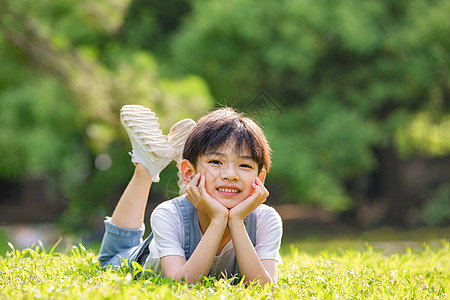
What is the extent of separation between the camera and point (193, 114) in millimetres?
7117

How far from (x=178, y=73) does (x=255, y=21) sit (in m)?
1.70

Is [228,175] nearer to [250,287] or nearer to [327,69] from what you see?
[250,287]

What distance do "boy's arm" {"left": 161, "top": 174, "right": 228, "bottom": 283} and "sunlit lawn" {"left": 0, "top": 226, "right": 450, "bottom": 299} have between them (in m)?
0.05

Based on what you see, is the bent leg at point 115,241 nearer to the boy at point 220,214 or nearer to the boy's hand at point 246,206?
the boy at point 220,214

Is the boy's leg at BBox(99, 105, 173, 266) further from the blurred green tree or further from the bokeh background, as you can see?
the bokeh background

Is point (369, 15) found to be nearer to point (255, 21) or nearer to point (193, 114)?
point (255, 21)

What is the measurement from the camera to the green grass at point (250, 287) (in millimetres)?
1833

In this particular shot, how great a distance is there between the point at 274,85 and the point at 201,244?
31.5ft

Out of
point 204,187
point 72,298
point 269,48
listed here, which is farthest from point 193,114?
point 72,298

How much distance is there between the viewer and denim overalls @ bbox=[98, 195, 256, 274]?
7.75ft

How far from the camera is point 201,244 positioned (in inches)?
83.2

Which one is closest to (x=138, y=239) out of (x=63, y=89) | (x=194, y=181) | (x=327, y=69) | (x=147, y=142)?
(x=147, y=142)

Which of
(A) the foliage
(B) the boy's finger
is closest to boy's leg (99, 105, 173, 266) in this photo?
(B) the boy's finger

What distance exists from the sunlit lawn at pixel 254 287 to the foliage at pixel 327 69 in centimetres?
654
